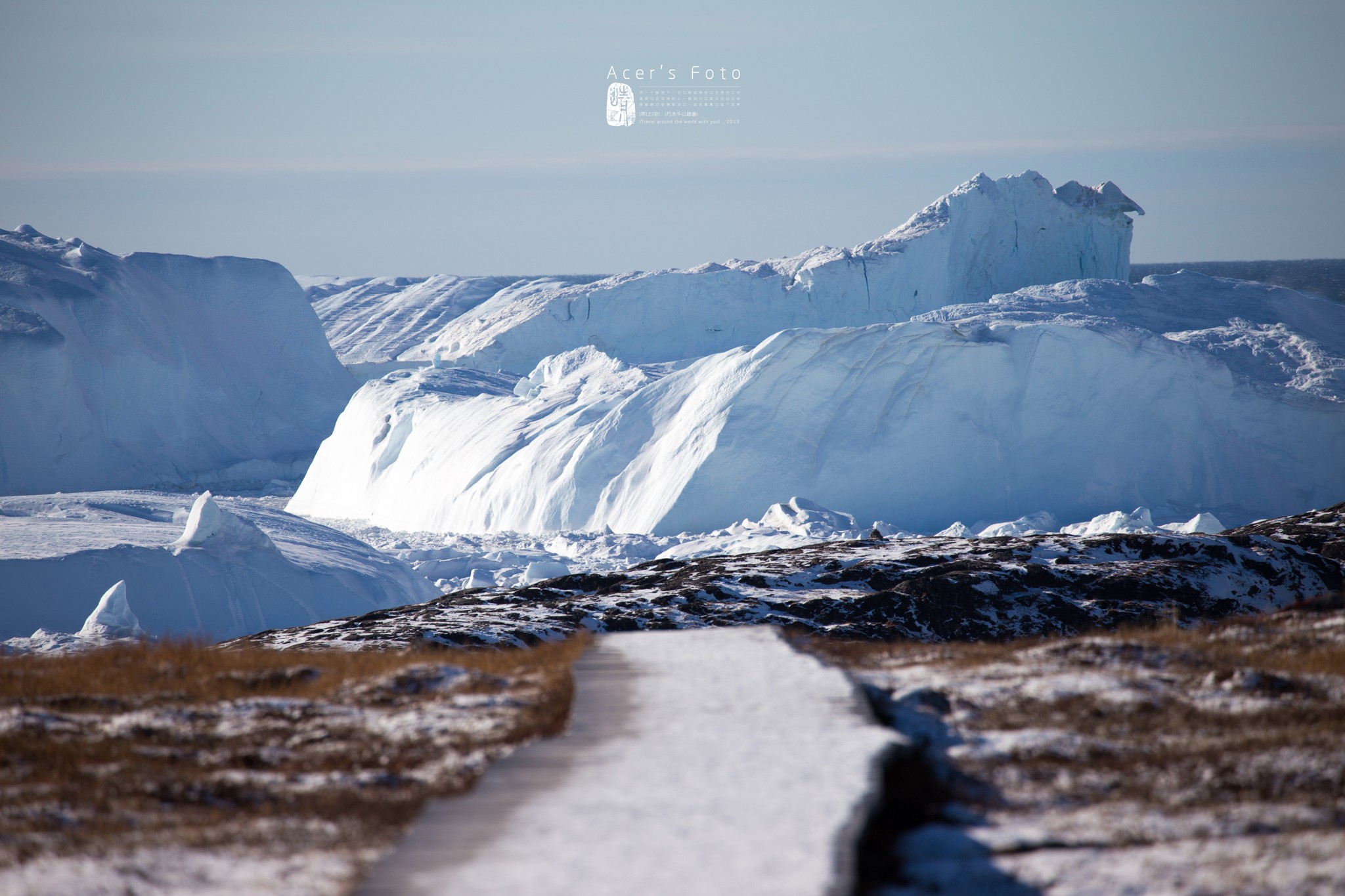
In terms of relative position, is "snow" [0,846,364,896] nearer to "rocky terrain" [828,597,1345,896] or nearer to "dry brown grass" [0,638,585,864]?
"dry brown grass" [0,638,585,864]

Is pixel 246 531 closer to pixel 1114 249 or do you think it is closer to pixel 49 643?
pixel 49 643

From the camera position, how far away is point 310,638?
1400 centimetres

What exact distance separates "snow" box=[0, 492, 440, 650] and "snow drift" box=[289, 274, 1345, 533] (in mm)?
9192

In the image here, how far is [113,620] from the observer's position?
1892 centimetres

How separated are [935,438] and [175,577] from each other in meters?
21.2

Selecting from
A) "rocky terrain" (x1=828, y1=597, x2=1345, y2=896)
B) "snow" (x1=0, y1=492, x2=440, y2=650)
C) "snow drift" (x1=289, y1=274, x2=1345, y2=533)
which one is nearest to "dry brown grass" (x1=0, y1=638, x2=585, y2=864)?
"rocky terrain" (x1=828, y1=597, x2=1345, y2=896)

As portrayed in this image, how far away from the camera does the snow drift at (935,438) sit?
3228cm

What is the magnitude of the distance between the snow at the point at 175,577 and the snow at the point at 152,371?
22062 mm

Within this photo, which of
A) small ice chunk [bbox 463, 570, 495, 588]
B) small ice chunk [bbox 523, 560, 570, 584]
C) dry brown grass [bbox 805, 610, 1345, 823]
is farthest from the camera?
small ice chunk [bbox 463, 570, 495, 588]

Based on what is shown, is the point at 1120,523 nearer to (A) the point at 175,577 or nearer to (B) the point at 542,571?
(B) the point at 542,571

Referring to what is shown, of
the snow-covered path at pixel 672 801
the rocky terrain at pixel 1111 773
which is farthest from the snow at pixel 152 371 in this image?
the rocky terrain at pixel 1111 773

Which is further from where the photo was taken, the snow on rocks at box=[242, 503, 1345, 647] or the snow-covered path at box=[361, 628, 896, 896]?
the snow on rocks at box=[242, 503, 1345, 647]

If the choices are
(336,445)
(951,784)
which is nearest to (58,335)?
(336,445)

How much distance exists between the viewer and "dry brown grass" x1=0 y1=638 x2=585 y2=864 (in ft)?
15.7
